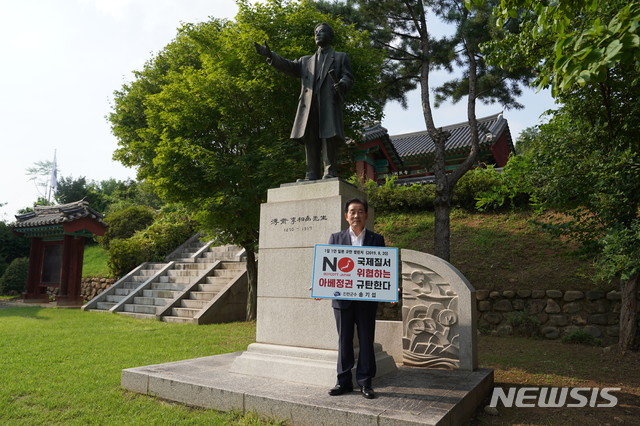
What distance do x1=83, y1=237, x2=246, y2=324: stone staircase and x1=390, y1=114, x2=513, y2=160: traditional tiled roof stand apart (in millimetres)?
11499

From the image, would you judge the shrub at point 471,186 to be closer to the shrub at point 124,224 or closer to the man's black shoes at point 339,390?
the man's black shoes at point 339,390

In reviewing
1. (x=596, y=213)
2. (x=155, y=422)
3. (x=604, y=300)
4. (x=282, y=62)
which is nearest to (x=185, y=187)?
(x=282, y=62)

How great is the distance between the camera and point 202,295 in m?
12.5

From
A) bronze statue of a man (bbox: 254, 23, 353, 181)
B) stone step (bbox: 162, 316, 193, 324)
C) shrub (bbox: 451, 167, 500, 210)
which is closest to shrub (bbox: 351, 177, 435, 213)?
shrub (bbox: 451, 167, 500, 210)

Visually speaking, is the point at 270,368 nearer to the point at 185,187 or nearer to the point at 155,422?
the point at 155,422

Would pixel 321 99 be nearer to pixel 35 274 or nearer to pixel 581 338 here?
pixel 581 338

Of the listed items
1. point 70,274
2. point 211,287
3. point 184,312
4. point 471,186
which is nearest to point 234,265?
point 211,287

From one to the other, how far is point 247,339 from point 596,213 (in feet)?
23.8

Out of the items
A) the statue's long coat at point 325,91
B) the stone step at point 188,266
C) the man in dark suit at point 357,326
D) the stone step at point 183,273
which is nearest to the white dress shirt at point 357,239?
the man in dark suit at point 357,326

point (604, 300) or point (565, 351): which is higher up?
point (604, 300)

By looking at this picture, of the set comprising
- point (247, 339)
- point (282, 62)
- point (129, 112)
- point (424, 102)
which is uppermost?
point (129, 112)

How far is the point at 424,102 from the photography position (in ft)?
36.7

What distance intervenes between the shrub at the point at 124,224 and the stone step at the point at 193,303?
376 inches

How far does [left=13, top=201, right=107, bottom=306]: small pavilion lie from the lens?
15586 mm
